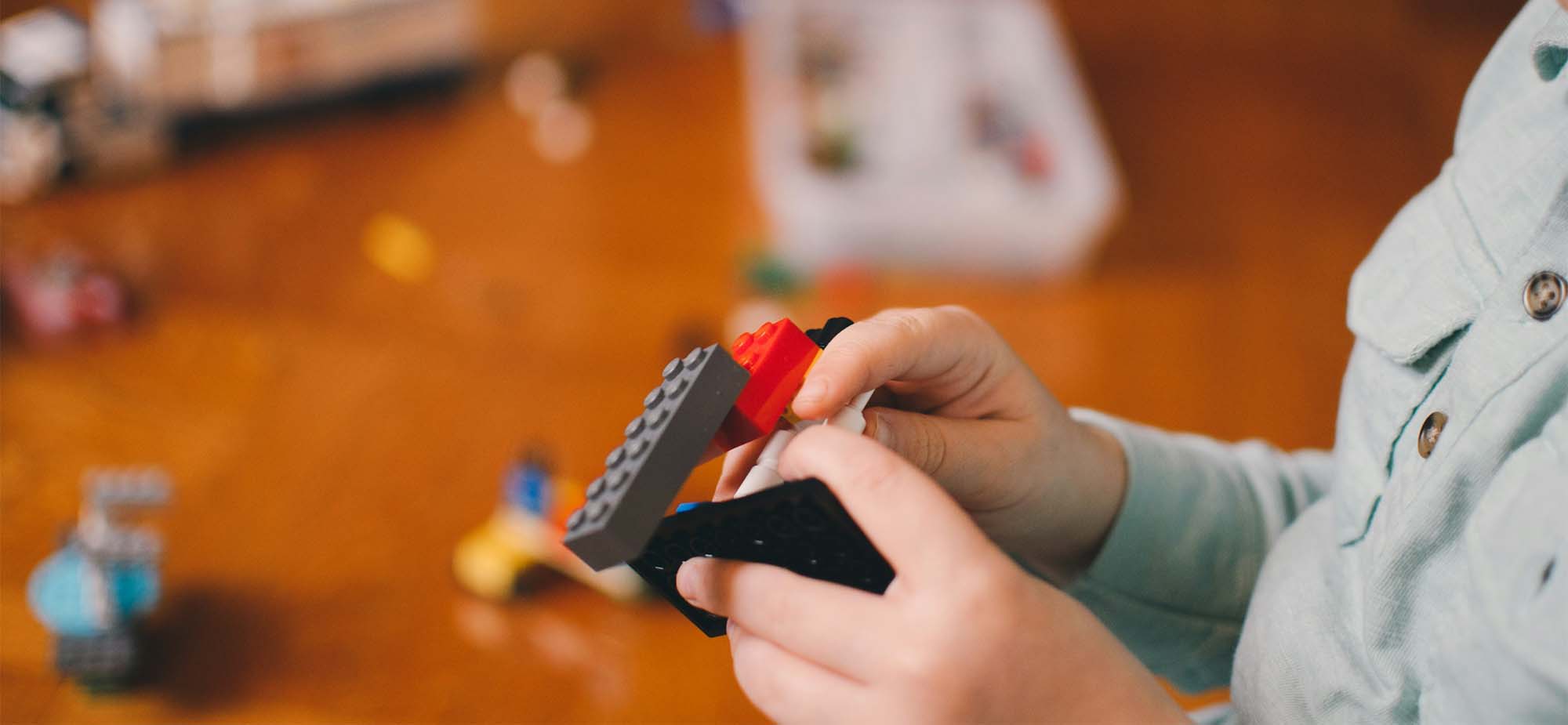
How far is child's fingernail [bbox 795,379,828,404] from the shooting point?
0.35m

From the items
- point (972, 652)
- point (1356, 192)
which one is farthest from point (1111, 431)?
point (1356, 192)

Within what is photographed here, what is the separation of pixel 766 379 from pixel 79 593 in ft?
1.76

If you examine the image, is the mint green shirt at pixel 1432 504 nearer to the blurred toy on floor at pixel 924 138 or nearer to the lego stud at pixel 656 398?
the lego stud at pixel 656 398

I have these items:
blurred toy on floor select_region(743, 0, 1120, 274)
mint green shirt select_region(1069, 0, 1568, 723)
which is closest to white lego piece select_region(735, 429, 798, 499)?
mint green shirt select_region(1069, 0, 1568, 723)

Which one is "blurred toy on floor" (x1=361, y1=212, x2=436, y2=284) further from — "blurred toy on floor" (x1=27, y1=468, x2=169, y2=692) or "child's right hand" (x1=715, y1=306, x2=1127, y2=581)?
"child's right hand" (x1=715, y1=306, x2=1127, y2=581)

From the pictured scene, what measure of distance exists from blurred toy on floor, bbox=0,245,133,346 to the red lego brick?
0.71 metres

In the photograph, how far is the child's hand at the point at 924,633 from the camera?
0.31m

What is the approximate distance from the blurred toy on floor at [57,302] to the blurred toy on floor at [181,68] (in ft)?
0.44

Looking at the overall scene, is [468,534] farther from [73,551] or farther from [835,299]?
[835,299]

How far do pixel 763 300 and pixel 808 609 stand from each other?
2.12 feet

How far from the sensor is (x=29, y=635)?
0.70 m

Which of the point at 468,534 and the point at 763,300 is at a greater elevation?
A: the point at 763,300

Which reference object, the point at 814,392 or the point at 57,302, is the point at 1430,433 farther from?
the point at 57,302

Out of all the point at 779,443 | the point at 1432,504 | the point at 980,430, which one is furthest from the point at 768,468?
the point at 1432,504
